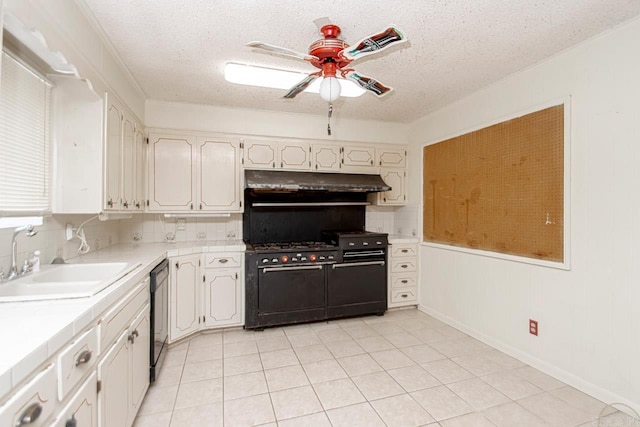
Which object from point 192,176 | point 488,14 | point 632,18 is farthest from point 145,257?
point 632,18

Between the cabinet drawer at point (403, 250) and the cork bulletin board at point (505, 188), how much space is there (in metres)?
0.32

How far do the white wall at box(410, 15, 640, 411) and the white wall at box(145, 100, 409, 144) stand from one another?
1510 millimetres

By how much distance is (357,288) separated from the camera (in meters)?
3.54

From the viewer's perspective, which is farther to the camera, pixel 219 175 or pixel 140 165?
pixel 219 175

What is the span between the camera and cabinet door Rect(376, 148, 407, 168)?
158 inches

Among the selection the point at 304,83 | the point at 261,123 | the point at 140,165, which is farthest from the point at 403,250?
the point at 140,165

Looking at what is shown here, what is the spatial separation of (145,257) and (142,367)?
0.77 meters

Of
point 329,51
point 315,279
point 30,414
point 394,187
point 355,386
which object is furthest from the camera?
point 394,187

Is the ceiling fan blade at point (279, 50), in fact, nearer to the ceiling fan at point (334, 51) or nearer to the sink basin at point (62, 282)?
the ceiling fan at point (334, 51)

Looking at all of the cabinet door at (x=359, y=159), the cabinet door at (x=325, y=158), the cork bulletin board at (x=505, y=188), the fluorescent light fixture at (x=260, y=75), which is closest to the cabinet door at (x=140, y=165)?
the fluorescent light fixture at (x=260, y=75)

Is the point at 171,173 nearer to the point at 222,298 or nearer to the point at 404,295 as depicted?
the point at 222,298

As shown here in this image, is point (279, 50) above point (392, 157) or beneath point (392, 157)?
above

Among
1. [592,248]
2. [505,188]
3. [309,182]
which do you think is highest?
[309,182]

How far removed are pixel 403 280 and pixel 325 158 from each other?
5.82 feet
